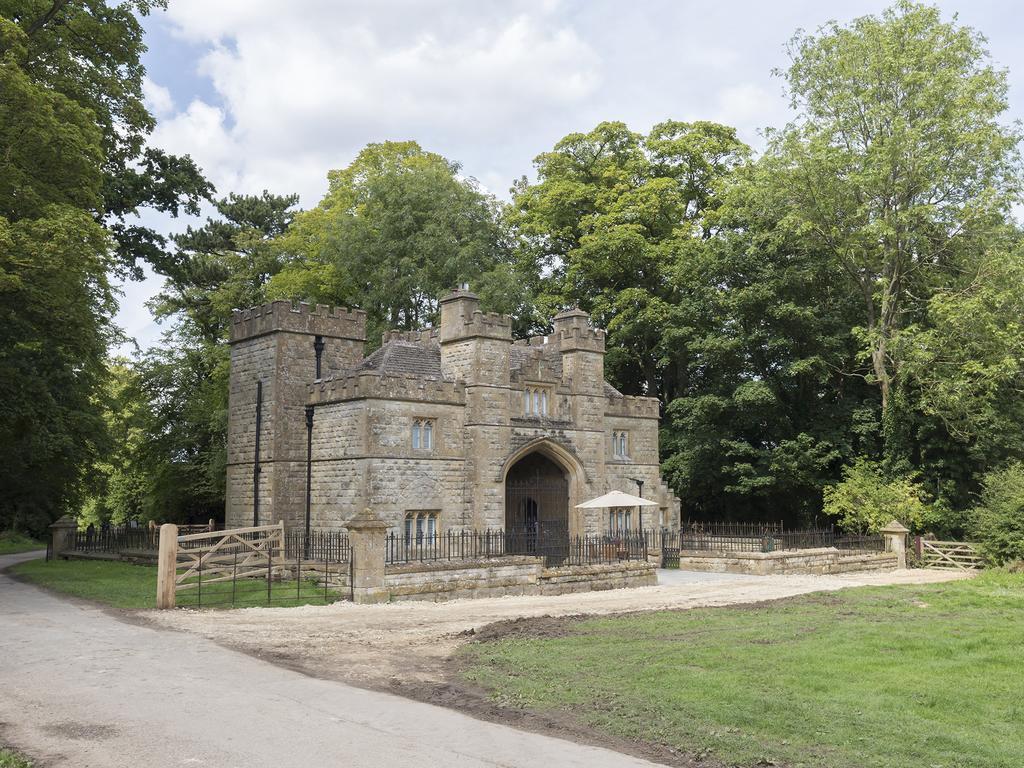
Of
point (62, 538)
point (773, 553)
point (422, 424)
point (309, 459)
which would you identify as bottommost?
point (773, 553)

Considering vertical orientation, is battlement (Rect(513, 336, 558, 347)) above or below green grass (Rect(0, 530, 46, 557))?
above

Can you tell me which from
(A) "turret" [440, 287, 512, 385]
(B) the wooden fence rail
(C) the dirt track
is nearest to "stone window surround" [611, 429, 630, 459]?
(A) "turret" [440, 287, 512, 385]

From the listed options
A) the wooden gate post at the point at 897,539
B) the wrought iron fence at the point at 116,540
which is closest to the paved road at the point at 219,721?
the wrought iron fence at the point at 116,540

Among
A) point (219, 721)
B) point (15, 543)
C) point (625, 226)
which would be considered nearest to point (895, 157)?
point (625, 226)

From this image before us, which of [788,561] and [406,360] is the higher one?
[406,360]

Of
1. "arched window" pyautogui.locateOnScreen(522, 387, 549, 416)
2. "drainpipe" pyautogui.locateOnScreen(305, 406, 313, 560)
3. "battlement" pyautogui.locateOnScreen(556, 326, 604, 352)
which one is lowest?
"drainpipe" pyautogui.locateOnScreen(305, 406, 313, 560)

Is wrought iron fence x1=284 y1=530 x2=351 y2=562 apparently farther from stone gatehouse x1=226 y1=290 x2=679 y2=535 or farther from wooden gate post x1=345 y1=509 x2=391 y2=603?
wooden gate post x1=345 y1=509 x2=391 y2=603

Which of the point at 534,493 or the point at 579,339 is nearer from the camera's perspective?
the point at 534,493

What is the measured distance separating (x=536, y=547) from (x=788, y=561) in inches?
325

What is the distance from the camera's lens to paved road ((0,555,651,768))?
7.32m

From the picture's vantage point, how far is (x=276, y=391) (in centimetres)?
2750

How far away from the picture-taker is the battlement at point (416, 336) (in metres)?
30.5

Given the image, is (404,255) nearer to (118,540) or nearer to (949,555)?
(118,540)

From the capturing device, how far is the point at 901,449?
32688 millimetres
